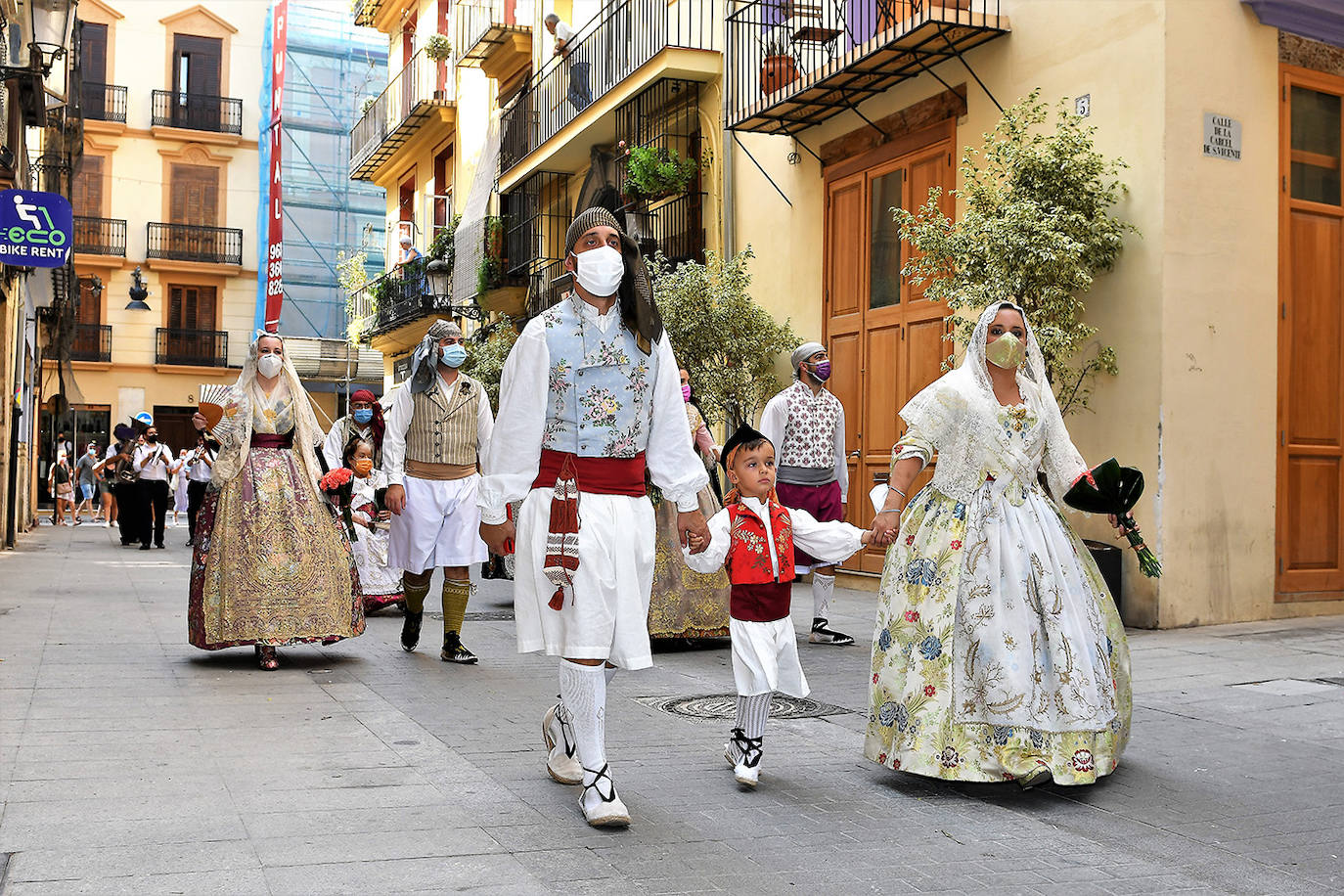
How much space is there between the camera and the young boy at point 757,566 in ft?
16.7

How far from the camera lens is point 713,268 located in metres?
15.4

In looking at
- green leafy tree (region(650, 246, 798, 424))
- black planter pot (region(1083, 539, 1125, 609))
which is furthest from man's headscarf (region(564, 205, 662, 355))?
green leafy tree (region(650, 246, 798, 424))

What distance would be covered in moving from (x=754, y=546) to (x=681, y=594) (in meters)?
3.53

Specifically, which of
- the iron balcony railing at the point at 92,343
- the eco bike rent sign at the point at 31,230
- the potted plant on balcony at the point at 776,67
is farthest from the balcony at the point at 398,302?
the eco bike rent sign at the point at 31,230

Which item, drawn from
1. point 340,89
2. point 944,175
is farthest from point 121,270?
point 944,175

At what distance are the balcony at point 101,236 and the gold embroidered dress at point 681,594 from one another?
35275mm

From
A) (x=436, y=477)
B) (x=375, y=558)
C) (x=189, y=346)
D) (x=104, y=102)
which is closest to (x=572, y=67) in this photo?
(x=375, y=558)

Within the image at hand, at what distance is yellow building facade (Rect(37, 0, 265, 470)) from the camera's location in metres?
39.9

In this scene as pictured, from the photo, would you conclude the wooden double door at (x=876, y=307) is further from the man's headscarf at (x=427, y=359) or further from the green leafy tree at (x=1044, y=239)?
the man's headscarf at (x=427, y=359)

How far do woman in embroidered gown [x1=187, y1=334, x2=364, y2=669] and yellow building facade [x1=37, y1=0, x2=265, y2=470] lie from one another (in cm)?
3353

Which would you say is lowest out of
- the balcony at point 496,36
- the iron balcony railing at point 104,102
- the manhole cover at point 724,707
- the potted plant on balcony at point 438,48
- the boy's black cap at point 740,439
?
the manhole cover at point 724,707

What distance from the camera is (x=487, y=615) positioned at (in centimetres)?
1085

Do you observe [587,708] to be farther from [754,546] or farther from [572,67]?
[572,67]

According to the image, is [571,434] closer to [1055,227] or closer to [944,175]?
[1055,227]
